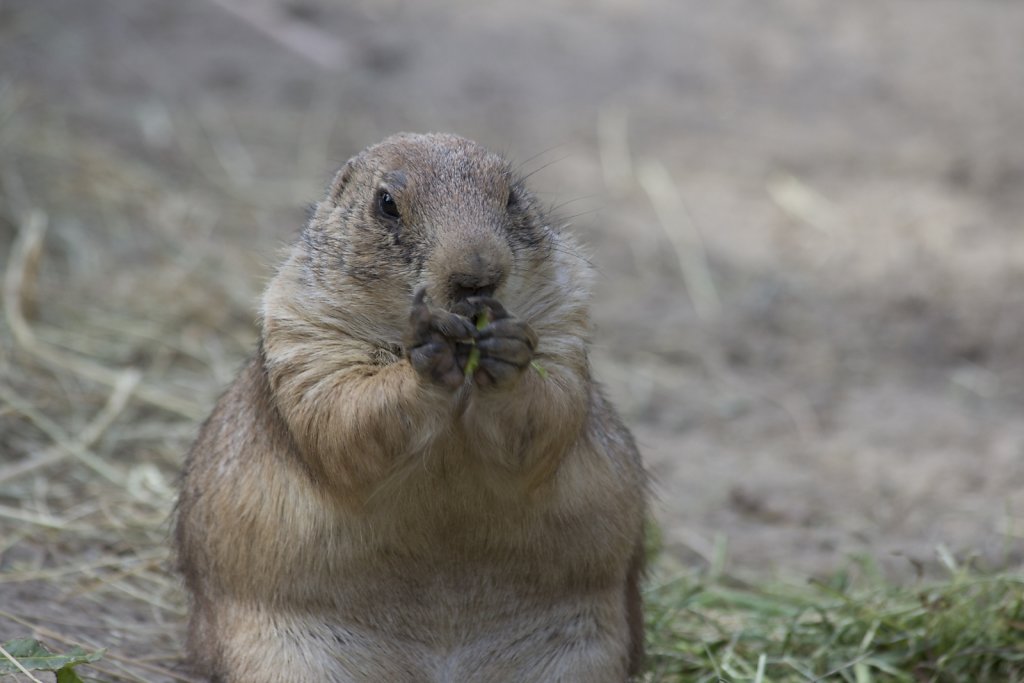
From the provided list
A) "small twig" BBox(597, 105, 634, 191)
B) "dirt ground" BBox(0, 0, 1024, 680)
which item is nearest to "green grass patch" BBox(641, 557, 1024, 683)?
"dirt ground" BBox(0, 0, 1024, 680)

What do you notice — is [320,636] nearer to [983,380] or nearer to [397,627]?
[397,627]

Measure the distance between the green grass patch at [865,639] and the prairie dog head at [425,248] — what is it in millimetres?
1544

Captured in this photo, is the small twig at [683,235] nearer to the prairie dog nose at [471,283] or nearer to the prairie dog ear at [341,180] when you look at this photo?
the prairie dog ear at [341,180]

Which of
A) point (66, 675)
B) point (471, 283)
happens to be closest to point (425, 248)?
point (471, 283)

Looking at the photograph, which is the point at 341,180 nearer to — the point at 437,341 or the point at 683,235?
the point at 437,341

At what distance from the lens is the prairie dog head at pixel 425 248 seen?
3.67 m

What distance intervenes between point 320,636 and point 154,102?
7.44 metres

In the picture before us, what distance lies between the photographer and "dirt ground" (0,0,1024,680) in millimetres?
6203

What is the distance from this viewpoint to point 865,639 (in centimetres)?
465

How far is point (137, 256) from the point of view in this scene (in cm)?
839

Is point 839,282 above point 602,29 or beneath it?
beneath

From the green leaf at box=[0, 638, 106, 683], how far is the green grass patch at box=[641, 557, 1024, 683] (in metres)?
1.99

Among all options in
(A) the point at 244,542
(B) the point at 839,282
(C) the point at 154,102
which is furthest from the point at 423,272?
(C) the point at 154,102

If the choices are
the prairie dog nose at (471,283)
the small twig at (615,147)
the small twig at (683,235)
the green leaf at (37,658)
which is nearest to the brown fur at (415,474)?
the prairie dog nose at (471,283)
